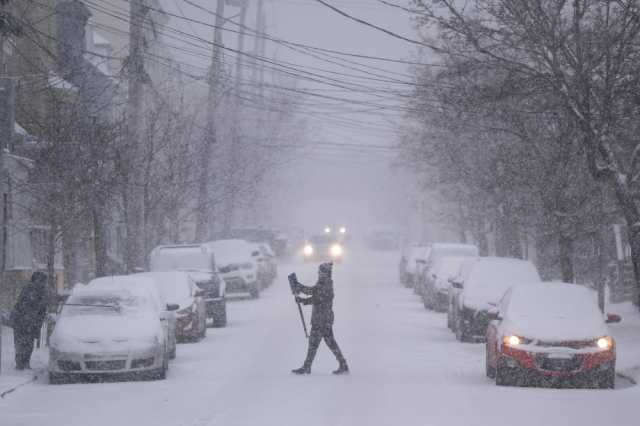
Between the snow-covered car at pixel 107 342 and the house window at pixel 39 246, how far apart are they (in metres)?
15.7

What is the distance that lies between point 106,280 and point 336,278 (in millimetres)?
37406

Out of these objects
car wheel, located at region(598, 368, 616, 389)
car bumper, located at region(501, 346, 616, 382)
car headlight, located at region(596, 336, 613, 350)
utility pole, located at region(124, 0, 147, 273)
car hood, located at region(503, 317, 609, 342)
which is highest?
utility pole, located at region(124, 0, 147, 273)

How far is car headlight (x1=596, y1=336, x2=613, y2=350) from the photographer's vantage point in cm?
1805

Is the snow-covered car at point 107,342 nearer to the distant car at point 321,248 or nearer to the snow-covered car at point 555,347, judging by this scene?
the snow-covered car at point 555,347

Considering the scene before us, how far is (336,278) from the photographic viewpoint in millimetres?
59000

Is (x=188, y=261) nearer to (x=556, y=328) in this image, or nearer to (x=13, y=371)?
(x=13, y=371)

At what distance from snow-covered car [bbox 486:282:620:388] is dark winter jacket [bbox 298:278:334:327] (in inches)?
106

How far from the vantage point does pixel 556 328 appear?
60.2 feet

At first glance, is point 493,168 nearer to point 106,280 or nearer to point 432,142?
point 432,142

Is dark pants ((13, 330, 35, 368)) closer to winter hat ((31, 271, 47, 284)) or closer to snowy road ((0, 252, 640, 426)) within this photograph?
winter hat ((31, 271, 47, 284))

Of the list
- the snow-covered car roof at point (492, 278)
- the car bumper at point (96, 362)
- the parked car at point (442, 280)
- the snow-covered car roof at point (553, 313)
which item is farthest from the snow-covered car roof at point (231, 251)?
the snow-covered car roof at point (553, 313)

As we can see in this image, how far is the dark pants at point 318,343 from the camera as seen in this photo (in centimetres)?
1967

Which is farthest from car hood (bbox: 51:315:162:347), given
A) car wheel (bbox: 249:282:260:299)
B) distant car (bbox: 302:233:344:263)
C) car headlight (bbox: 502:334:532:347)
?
distant car (bbox: 302:233:344:263)

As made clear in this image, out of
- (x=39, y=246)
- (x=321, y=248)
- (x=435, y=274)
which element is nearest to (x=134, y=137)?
(x=39, y=246)
